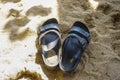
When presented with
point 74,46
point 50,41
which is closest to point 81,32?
point 74,46

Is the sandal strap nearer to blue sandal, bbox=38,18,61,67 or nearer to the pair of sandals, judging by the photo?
the pair of sandals

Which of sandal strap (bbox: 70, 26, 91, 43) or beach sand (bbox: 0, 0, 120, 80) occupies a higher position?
sandal strap (bbox: 70, 26, 91, 43)

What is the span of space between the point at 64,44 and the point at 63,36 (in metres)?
0.19

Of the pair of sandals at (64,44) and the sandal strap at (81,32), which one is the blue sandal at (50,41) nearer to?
the pair of sandals at (64,44)

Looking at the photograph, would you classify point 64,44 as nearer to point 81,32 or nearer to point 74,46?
point 74,46

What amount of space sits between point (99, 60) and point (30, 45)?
58 centimetres

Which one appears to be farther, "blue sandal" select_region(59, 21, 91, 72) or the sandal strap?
the sandal strap

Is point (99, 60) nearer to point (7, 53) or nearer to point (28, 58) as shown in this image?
point (28, 58)

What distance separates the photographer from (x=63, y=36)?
7.39 ft

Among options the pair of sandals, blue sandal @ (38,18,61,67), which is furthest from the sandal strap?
blue sandal @ (38,18,61,67)

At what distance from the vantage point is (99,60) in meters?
2.05

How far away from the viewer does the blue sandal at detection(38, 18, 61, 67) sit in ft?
6.47

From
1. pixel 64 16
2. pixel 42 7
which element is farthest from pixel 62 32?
pixel 42 7

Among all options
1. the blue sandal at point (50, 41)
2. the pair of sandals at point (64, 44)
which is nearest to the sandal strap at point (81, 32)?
the pair of sandals at point (64, 44)
